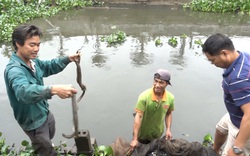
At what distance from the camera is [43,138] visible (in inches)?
115

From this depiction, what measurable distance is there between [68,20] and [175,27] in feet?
17.2

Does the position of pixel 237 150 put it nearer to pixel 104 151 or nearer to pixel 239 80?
pixel 239 80

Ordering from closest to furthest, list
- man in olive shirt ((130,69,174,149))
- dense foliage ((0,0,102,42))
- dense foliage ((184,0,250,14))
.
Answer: man in olive shirt ((130,69,174,149))
dense foliage ((0,0,102,42))
dense foliage ((184,0,250,14))

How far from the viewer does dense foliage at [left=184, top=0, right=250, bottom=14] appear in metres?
12.2

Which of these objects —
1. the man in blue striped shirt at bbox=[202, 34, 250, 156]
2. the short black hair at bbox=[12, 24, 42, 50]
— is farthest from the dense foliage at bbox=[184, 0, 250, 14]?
the short black hair at bbox=[12, 24, 42, 50]

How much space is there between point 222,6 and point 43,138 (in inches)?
478

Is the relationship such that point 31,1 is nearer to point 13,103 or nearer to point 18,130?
point 18,130

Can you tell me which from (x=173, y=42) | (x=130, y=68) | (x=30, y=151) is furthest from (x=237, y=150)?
(x=173, y=42)

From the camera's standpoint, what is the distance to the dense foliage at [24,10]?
9.61 metres

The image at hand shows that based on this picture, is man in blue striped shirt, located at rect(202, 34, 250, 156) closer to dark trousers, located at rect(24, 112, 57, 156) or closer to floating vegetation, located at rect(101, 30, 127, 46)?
dark trousers, located at rect(24, 112, 57, 156)

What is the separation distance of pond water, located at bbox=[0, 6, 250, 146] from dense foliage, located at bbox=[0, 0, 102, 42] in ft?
2.60

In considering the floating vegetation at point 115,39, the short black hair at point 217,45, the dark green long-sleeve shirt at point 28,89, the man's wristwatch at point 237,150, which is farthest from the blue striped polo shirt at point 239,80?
the floating vegetation at point 115,39

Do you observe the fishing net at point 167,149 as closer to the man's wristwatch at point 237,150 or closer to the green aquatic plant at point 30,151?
the green aquatic plant at point 30,151

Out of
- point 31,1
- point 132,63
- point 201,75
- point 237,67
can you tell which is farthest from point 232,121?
point 31,1
